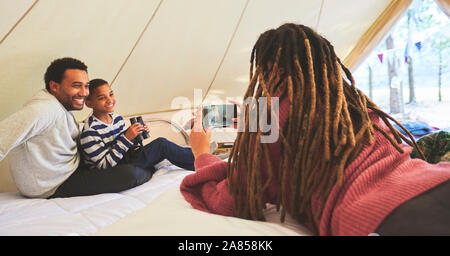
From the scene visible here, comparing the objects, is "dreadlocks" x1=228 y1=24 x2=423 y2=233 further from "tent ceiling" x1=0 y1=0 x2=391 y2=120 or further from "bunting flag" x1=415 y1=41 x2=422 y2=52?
"bunting flag" x1=415 y1=41 x2=422 y2=52

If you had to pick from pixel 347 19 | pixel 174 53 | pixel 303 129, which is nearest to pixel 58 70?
pixel 174 53

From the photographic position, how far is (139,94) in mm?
1737

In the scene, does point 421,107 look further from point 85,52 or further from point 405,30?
point 85,52

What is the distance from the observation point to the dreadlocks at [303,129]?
35cm

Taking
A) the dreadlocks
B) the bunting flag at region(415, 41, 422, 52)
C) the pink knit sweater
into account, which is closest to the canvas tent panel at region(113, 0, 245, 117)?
the dreadlocks

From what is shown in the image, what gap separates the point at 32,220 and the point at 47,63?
2.62 ft

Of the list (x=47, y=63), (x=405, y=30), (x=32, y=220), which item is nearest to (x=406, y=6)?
(x=405, y=30)

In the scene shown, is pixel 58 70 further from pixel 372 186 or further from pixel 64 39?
pixel 372 186

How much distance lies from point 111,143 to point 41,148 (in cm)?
31

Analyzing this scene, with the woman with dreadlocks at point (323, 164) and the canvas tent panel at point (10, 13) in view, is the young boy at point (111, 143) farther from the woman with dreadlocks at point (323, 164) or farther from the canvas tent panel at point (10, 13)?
the woman with dreadlocks at point (323, 164)

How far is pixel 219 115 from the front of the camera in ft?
7.38

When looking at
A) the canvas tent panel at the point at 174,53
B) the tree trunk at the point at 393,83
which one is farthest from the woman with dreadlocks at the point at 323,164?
the tree trunk at the point at 393,83

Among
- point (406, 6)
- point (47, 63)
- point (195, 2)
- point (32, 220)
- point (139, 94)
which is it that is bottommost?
point (32, 220)

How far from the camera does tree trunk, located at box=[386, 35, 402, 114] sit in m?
2.62
